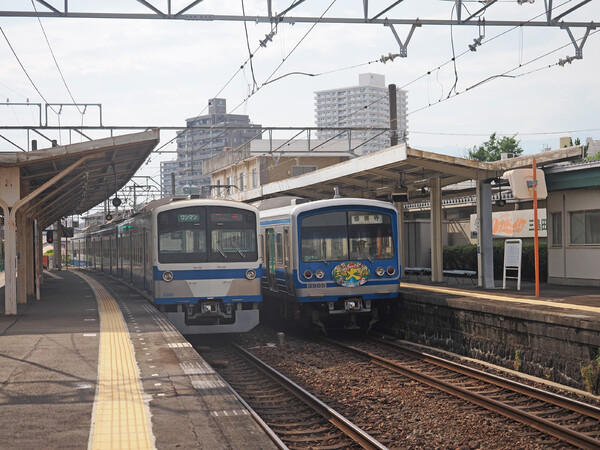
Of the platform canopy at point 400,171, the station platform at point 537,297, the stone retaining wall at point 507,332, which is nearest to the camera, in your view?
the stone retaining wall at point 507,332

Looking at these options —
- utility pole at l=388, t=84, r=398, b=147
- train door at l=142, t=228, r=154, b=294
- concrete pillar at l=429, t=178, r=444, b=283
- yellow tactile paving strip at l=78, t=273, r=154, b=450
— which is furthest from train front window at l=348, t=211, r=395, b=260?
utility pole at l=388, t=84, r=398, b=147

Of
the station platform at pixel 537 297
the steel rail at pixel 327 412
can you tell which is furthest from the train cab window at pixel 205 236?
the station platform at pixel 537 297

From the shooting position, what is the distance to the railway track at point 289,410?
25.1 feet

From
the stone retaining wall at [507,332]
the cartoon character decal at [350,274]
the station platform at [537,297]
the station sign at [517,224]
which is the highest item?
the station sign at [517,224]

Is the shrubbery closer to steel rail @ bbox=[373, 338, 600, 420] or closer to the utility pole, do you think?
the utility pole

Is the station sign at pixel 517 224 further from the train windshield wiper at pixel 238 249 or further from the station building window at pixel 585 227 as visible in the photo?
the train windshield wiper at pixel 238 249

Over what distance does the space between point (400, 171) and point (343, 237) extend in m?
3.83

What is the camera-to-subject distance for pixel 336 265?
1481cm

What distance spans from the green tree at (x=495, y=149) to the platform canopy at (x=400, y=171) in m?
35.1

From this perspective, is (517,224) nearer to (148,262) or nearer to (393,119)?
(393,119)

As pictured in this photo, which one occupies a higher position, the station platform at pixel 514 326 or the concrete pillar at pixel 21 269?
the concrete pillar at pixel 21 269

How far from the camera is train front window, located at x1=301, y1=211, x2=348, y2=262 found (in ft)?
48.8

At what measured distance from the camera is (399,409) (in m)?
9.19

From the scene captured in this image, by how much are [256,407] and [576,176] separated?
10271mm
